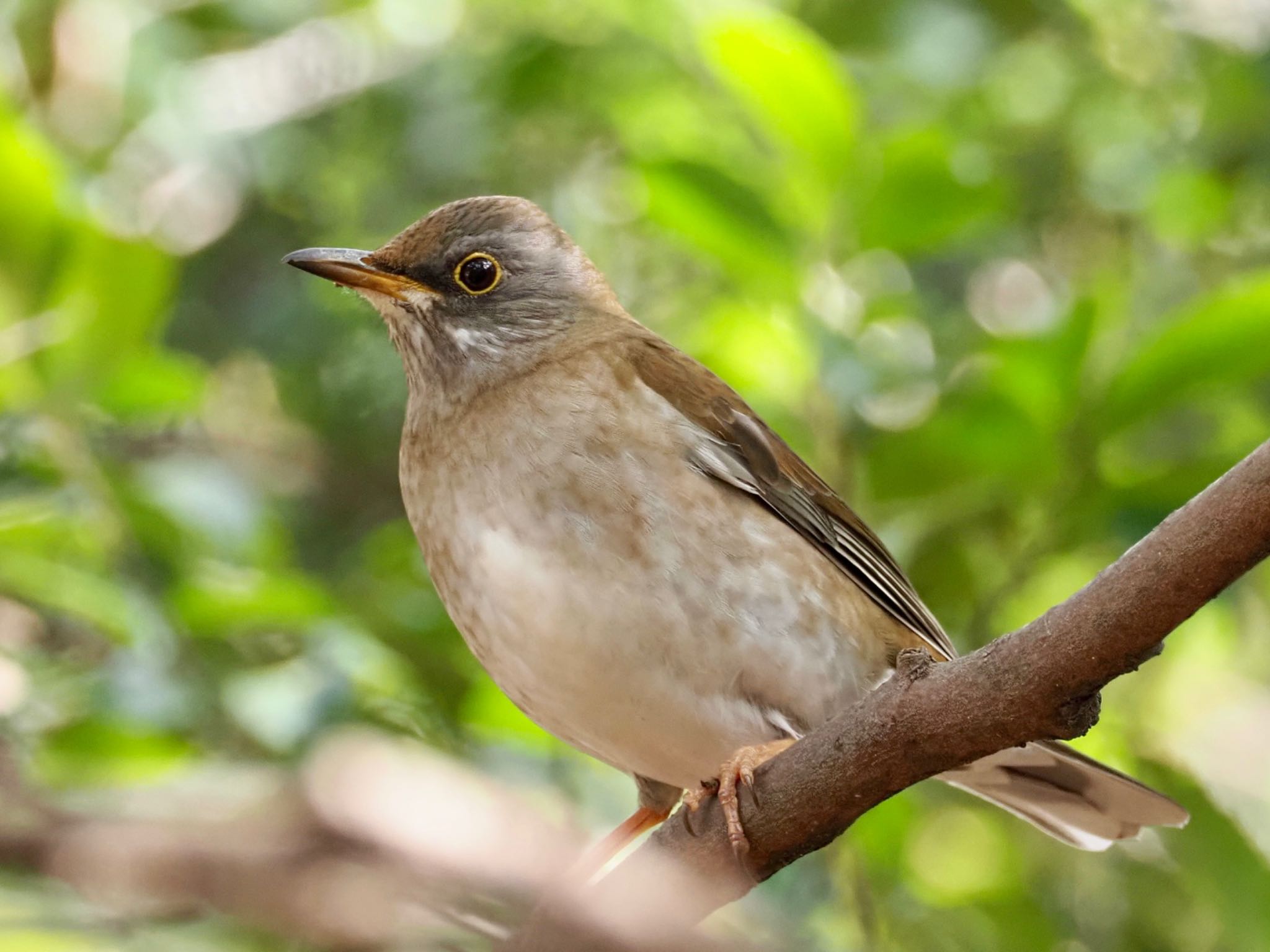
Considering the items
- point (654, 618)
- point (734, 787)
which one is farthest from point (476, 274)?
point (734, 787)

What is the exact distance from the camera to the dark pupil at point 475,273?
4.41 m

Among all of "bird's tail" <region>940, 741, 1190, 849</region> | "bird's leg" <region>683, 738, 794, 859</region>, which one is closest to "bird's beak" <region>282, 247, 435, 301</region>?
"bird's leg" <region>683, 738, 794, 859</region>

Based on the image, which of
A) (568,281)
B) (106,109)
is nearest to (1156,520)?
(568,281)

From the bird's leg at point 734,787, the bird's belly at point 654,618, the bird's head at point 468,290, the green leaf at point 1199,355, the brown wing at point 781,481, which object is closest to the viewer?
the bird's leg at point 734,787

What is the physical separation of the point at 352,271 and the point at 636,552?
1.28 m

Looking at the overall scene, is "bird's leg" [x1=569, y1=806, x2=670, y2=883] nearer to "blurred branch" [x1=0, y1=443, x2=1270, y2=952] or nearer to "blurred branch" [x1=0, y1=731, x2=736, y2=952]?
"blurred branch" [x1=0, y1=443, x2=1270, y2=952]

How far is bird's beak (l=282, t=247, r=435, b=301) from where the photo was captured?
4.04 m

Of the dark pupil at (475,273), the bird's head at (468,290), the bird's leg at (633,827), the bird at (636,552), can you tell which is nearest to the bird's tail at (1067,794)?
the bird at (636,552)

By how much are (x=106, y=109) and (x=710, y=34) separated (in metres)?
2.82

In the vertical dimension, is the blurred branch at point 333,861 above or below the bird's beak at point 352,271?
below

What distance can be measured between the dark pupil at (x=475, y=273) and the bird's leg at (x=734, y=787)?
1.73 m

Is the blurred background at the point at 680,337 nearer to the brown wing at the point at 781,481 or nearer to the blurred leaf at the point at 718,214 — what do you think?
the blurred leaf at the point at 718,214

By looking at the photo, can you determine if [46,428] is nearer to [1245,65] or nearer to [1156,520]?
[1156,520]

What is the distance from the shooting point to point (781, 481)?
402 centimetres
